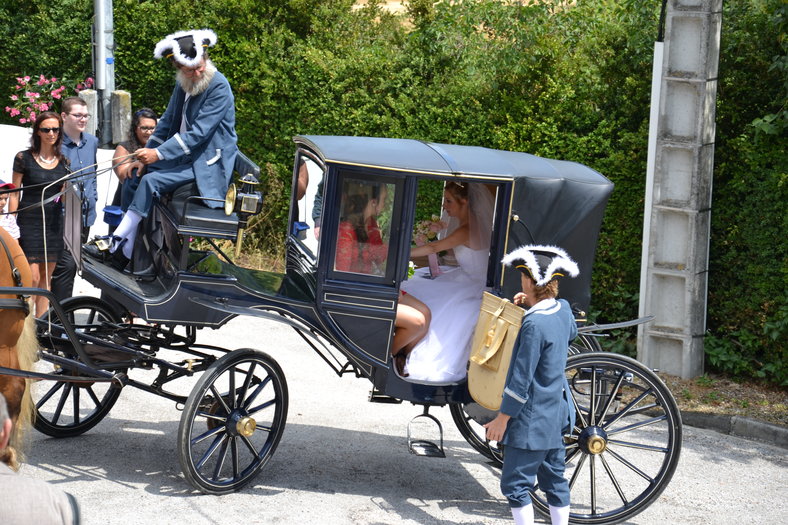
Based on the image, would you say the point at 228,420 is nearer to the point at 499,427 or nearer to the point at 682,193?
the point at 499,427

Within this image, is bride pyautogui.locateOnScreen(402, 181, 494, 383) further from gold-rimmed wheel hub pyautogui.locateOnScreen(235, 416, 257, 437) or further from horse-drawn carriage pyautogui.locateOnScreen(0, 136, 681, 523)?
gold-rimmed wheel hub pyautogui.locateOnScreen(235, 416, 257, 437)

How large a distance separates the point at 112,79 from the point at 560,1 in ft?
17.8

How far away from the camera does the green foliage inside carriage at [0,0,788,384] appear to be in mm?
8125

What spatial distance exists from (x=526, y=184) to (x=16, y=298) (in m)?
2.75

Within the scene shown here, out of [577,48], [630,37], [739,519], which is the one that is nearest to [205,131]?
[739,519]

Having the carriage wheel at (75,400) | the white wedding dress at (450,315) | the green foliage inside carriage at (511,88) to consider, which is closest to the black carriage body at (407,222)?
the white wedding dress at (450,315)

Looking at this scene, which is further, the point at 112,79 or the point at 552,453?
the point at 112,79

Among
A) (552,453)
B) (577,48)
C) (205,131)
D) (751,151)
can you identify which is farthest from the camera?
(577,48)

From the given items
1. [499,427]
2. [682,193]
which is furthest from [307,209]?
[682,193]

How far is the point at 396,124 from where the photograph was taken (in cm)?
1027

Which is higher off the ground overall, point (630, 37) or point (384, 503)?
point (630, 37)

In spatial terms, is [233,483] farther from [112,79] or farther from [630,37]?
[112,79]

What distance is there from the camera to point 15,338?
15.8ft

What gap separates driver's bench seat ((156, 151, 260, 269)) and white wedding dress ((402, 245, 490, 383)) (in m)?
1.16
